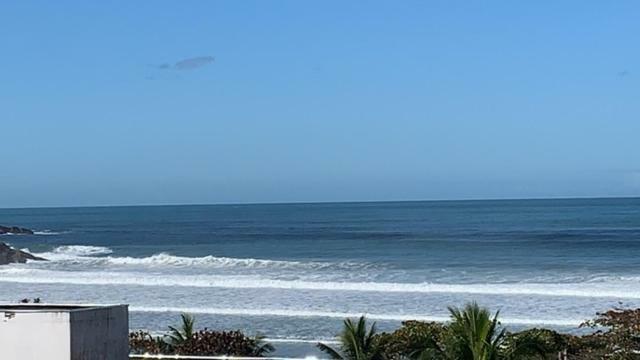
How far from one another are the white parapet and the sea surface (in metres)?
10.3

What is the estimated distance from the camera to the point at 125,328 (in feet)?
26.5

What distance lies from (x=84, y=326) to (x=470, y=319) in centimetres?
594

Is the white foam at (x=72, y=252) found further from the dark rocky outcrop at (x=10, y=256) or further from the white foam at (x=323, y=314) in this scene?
the white foam at (x=323, y=314)

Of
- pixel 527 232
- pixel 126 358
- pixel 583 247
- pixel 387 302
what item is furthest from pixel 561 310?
pixel 527 232

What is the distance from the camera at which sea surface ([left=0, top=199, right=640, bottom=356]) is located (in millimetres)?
28281

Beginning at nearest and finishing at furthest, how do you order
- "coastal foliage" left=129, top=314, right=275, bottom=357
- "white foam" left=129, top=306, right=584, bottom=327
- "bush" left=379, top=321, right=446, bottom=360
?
"bush" left=379, top=321, right=446, bottom=360 < "coastal foliage" left=129, top=314, right=275, bottom=357 < "white foam" left=129, top=306, right=584, bottom=327

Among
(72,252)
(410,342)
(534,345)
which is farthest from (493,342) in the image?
(72,252)

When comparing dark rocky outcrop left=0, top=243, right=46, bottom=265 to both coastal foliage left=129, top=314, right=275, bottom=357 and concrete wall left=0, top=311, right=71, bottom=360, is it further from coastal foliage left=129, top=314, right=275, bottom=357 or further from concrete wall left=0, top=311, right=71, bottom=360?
concrete wall left=0, top=311, right=71, bottom=360

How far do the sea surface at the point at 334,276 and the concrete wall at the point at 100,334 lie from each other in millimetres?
9852

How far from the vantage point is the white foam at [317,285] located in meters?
34.3

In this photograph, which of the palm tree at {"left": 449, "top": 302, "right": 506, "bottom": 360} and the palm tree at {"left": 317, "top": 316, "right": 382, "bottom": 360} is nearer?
the palm tree at {"left": 449, "top": 302, "right": 506, "bottom": 360}

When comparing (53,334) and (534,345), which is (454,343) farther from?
(53,334)

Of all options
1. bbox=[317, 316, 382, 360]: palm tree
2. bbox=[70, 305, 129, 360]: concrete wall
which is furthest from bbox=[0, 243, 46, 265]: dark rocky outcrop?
bbox=[70, 305, 129, 360]: concrete wall

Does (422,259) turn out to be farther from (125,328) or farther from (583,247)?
(125,328)
